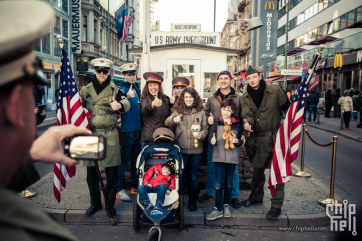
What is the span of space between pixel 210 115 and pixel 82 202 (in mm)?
2640

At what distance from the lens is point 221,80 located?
16.8ft

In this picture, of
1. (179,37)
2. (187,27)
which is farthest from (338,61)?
(179,37)

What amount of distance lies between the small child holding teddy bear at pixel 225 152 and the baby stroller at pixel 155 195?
1.89 feet

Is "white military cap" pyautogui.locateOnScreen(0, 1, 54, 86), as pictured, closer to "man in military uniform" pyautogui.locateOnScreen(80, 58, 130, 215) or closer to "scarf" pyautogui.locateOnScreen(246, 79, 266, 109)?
"man in military uniform" pyautogui.locateOnScreen(80, 58, 130, 215)

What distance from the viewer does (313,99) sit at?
17672 mm

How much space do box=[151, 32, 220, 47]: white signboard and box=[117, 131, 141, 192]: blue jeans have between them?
7.25 metres

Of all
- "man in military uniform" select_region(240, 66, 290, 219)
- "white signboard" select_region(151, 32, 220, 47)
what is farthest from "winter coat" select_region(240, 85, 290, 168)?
"white signboard" select_region(151, 32, 220, 47)

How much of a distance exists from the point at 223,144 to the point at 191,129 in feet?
2.04

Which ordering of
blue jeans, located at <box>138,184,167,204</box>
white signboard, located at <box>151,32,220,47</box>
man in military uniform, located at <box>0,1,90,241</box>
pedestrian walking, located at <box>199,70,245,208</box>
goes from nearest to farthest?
man in military uniform, located at <box>0,1,90,241</box>, blue jeans, located at <box>138,184,167,204</box>, pedestrian walking, located at <box>199,70,245,208</box>, white signboard, located at <box>151,32,220,47</box>

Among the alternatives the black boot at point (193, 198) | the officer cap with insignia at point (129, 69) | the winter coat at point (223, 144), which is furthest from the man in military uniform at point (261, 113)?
the officer cap with insignia at point (129, 69)

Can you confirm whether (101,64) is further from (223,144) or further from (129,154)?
(223,144)

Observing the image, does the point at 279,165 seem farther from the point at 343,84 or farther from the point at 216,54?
the point at 343,84

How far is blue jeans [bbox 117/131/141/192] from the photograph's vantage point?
5.37m

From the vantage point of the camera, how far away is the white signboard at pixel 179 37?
11898 mm
